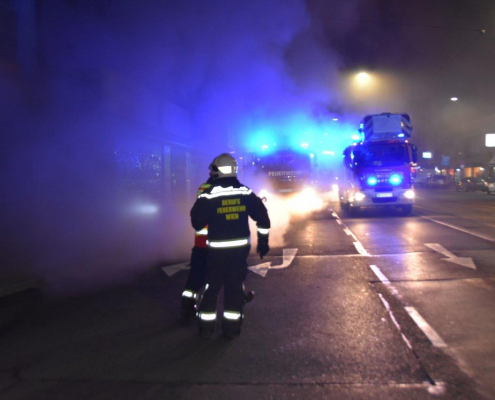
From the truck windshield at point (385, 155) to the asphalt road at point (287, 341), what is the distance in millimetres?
7144

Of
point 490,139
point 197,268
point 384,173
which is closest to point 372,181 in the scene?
point 384,173

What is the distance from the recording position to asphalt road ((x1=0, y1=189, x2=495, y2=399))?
9.61ft

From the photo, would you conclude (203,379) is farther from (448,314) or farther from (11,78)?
(11,78)

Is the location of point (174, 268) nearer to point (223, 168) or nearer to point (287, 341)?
point (223, 168)

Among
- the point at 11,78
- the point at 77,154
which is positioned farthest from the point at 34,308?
the point at 77,154

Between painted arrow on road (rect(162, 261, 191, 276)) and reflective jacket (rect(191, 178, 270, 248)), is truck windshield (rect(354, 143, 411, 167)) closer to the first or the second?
painted arrow on road (rect(162, 261, 191, 276))

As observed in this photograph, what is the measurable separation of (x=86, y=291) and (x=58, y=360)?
2.42 m

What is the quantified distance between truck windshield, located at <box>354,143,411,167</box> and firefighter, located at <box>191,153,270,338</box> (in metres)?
10.4

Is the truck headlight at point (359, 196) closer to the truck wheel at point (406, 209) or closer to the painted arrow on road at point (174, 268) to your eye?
the truck wheel at point (406, 209)

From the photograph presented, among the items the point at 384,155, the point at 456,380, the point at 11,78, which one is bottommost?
the point at 456,380

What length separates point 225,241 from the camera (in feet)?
12.5

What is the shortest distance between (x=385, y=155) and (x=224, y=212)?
10.7 meters

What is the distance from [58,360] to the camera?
345cm

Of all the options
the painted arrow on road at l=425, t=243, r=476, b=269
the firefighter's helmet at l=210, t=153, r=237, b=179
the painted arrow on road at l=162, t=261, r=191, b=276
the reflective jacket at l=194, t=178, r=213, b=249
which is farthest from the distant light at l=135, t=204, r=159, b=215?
the firefighter's helmet at l=210, t=153, r=237, b=179
